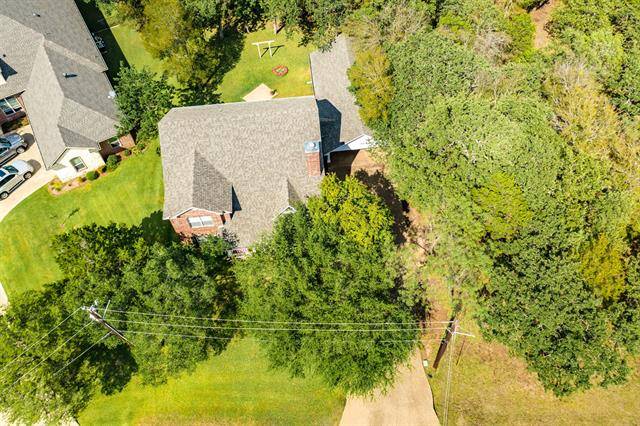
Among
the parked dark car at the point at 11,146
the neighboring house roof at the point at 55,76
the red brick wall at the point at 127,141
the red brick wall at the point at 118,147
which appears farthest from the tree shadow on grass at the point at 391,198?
the parked dark car at the point at 11,146

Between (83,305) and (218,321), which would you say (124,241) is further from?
(218,321)

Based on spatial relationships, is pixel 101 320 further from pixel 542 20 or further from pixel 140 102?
pixel 542 20

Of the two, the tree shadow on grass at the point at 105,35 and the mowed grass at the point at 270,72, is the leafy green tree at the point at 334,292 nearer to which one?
the mowed grass at the point at 270,72

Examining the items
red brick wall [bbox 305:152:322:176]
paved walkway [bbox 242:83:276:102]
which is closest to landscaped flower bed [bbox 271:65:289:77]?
paved walkway [bbox 242:83:276:102]

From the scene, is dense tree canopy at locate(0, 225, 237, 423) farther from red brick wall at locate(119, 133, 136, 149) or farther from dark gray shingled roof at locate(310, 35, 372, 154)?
dark gray shingled roof at locate(310, 35, 372, 154)

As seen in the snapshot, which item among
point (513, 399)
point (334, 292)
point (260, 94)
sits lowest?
point (513, 399)

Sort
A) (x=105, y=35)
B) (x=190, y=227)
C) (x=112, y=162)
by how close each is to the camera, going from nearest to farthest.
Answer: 1. (x=190, y=227)
2. (x=112, y=162)
3. (x=105, y=35)

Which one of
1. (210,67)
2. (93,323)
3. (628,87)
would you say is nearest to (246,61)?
(210,67)
